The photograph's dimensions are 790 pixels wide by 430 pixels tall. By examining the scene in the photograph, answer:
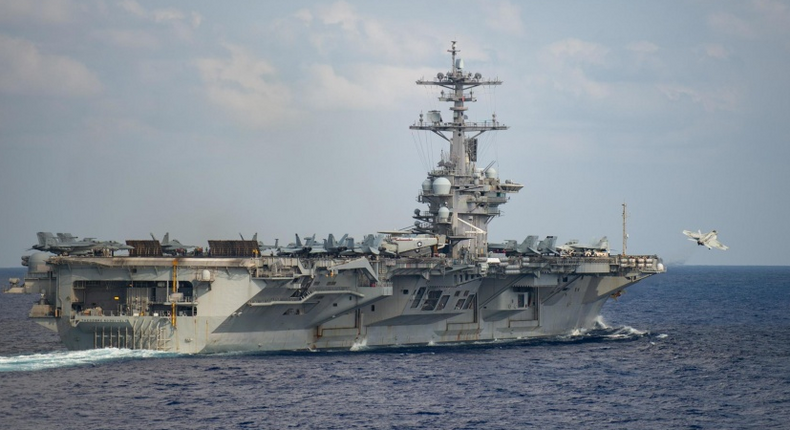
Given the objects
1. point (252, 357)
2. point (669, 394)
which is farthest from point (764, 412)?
point (252, 357)

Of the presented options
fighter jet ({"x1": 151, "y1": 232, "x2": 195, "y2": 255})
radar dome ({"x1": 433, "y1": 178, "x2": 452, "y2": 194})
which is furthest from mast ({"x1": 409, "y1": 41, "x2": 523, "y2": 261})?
fighter jet ({"x1": 151, "y1": 232, "x2": 195, "y2": 255})

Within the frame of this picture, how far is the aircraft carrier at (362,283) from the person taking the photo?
3322 centimetres

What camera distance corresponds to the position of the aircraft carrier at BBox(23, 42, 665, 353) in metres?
33.2

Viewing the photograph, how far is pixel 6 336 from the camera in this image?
45.5 metres

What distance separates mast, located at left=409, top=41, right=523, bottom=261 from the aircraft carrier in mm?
53

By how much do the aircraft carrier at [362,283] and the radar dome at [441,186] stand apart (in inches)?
1.5

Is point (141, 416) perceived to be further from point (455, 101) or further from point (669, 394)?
point (455, 101)

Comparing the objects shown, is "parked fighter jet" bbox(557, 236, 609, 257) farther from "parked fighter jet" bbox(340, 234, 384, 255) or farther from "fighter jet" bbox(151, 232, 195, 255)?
"fighter jet" bbox(151, 232, 195, 255)

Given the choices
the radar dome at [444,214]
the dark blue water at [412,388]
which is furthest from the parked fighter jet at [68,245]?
the radar dome at [444,214]

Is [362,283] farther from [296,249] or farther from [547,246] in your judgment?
[547,246]

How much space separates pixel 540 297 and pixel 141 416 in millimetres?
20322

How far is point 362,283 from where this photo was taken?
36031 millimetres

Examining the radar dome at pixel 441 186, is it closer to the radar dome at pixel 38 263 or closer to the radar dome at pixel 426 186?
the radar dome at pixel 426 186

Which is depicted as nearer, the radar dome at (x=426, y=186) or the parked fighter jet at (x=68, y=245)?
the parked fighter jet at (x=68, y=245)
